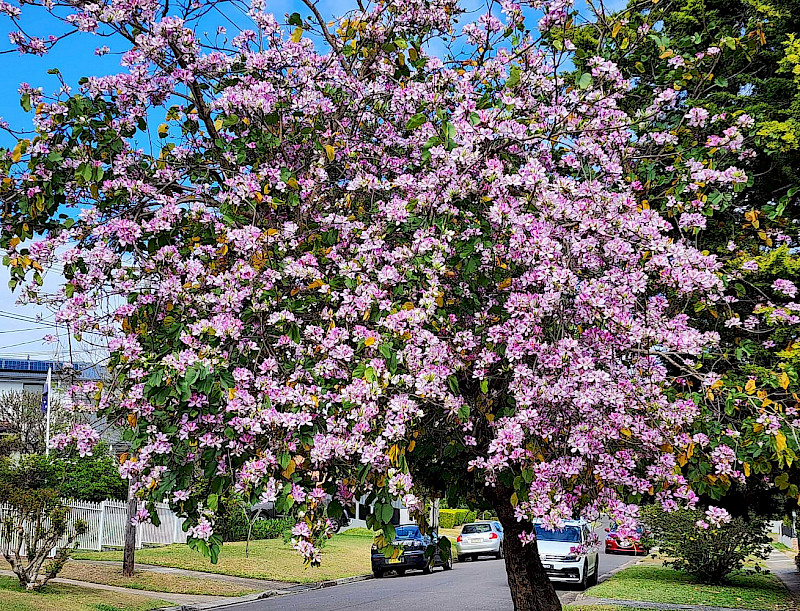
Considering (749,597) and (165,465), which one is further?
(749,597)

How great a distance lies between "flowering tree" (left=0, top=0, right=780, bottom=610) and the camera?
504cm

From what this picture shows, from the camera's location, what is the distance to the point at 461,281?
18.9 feet

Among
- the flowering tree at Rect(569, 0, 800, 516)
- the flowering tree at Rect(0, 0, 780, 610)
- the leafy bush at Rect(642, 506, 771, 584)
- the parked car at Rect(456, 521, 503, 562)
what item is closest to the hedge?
the parked car at Rect(456, 521, 503, 562)

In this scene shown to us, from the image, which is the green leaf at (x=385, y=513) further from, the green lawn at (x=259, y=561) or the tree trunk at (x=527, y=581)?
the green lawn at (x=259, y=561)

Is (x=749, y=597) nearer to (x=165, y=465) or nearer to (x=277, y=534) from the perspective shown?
(x=165, y=465)

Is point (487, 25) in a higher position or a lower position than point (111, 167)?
higher

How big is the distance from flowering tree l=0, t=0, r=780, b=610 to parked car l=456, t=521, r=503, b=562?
25.1 metres

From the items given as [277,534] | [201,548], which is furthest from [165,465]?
[277,534]

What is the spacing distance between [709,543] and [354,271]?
17.0 metres

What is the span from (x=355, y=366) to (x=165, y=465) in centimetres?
145

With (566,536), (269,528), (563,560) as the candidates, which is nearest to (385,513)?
(563,560)

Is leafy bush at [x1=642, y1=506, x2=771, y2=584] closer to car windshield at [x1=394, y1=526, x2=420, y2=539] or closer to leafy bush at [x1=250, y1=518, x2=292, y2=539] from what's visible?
car windshield at [x1=394, y1=526, x2=420, y2=539]

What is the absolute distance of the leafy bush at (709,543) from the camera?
60.7 ft

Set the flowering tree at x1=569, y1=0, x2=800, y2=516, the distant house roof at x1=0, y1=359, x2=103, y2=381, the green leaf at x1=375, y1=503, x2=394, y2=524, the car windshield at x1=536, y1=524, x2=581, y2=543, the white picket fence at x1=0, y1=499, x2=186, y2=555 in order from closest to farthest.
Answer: the green leaf at x1=375, y1=503, x2=394, y2=524 → the flowering tree at x1=569, y1=0, x2=800, y2=516 → the car windshield at x1=536, y1=524, x2=581, y2=543 → the white picket fence at x1=0, y1=499, x2=186, y2=555 → the distant house roof at x1=0, y1=359, x2=103, y2=381
